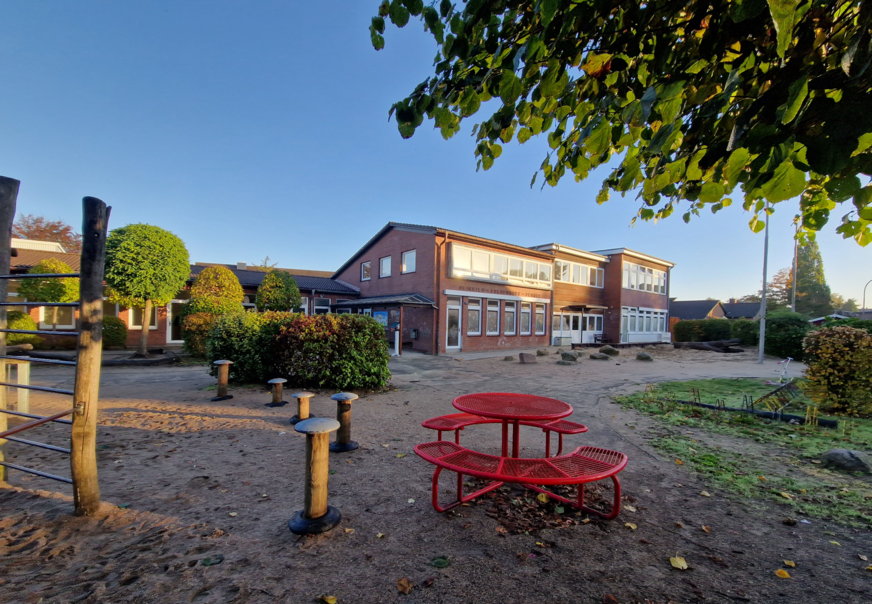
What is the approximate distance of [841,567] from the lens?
238cm

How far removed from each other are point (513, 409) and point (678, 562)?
1.76m

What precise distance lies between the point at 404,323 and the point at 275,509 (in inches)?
679

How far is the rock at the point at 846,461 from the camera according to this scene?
12.9 ft

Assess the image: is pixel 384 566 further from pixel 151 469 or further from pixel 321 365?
pixel 321 365

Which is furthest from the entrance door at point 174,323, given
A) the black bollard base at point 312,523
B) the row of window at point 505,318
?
the black bollard base at point 312,523

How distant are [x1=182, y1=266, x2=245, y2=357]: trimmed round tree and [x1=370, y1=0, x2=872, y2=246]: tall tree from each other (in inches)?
526

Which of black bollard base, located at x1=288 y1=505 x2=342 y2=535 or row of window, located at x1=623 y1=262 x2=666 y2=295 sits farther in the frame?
row of window, located at x1=623 y1=262 x2=666 y2=295

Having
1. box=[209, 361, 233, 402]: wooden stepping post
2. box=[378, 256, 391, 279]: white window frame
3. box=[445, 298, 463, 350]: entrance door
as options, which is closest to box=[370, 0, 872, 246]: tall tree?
box=[209, 361, 233, 402]: wooden stepping post

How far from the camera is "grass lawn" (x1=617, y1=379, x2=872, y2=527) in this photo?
3334 millimetres

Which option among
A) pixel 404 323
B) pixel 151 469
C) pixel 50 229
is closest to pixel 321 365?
pixel 151 469

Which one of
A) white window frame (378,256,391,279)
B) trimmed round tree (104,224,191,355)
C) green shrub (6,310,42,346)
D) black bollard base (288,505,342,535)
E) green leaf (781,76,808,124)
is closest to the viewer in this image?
green leaf (781,76,808,124)

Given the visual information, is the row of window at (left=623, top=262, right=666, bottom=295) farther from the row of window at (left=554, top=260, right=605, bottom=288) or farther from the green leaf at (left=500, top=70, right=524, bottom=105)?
the green leaf at (left=500, top=70, right=524, bottom=105)

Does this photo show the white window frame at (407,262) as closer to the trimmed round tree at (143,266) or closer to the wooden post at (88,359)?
the trimmed round tree at (143,266)

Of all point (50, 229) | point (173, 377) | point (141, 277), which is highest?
point (50, 229)
